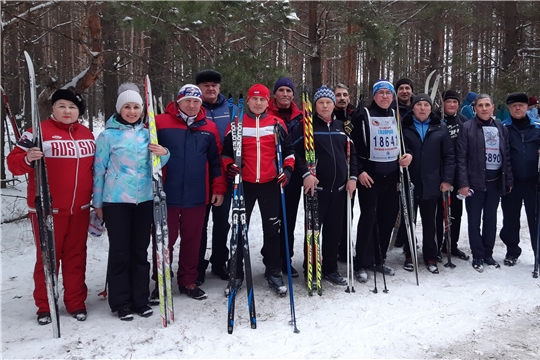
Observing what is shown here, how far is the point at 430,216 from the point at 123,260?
11.6 feet

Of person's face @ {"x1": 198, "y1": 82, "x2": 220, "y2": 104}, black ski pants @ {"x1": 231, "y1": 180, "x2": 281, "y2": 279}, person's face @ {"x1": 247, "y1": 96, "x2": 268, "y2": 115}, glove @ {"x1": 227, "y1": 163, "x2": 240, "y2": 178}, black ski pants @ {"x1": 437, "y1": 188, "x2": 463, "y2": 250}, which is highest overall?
person's face @ {"x1": 198, "y1": 82, "x2": 220, "y2": 104}

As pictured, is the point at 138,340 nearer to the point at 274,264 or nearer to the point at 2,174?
the point at 274,264

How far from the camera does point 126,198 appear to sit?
335 centimetres

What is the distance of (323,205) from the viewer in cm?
418

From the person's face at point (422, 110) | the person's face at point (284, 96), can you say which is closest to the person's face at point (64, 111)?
the person's face at point (284, 96)

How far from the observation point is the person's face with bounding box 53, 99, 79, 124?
3.30m

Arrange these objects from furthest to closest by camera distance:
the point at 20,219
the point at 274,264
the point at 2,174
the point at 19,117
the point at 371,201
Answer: the point at 19,117, the point at 2,174, the point at 20,219, the point at 371,201, the point at 274,264

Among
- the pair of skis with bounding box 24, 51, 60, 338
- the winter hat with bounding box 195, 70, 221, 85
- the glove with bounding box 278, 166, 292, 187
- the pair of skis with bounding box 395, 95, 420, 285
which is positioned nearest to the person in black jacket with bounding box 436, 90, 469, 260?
the pair of skis with bounding box 395, 95, 420, 285

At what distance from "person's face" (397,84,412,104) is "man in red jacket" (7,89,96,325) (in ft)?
12.3

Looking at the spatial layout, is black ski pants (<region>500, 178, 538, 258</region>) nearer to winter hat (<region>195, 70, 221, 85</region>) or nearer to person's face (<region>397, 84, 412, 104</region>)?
person's face (<region>397, 84, 412, 104</region>)

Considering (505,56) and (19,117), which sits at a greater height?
(505,56)

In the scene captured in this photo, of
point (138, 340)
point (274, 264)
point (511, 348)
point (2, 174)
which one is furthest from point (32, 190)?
point (2, 174)

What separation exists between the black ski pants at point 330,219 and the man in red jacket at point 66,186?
2292 mm

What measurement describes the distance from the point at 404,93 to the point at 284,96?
178cm
